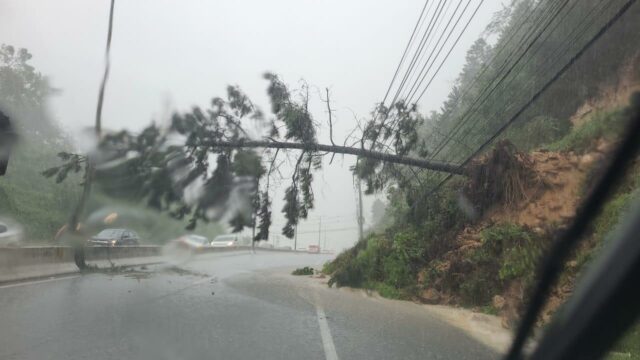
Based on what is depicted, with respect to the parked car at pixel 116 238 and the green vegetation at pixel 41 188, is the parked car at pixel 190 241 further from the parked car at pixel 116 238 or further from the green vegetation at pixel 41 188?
the parked car at pixel 116 238

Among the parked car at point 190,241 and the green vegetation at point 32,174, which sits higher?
Answer: the green vegetation at point 32,174

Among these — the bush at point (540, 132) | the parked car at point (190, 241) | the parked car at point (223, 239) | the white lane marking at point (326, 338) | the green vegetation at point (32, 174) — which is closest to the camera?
the white lane marking at point (326, 338)

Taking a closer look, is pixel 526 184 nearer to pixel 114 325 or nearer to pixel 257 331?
pixel 257 331

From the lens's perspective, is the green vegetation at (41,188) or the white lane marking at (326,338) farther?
the green vegetation at (41,188)

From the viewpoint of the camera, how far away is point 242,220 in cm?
1270

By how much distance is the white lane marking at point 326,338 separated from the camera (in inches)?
281

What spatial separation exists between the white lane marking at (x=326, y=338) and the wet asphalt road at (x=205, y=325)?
0.5 inches

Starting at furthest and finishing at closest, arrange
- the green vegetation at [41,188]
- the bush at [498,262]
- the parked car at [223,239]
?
the parked car at [223,239]
the green vegetation at [41,188]
the bush at [498,262]

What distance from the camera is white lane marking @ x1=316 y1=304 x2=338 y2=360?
7126mm

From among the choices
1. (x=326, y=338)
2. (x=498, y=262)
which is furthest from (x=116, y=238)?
(x=326, y=338)

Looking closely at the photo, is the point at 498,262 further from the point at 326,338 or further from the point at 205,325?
the point at 205,325

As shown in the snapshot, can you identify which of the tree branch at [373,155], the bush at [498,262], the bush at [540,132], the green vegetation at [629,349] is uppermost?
the bush at [540,132]

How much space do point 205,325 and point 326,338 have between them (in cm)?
188

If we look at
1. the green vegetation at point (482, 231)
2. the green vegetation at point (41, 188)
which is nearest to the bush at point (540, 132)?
the green vegetation at point (482, 231)
